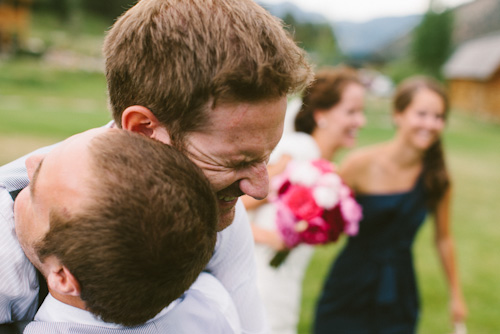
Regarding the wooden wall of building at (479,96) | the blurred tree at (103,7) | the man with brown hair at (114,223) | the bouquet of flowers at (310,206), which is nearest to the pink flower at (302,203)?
the bouquet of flowers at (310,206)

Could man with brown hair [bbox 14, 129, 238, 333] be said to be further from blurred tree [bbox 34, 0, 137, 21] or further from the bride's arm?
blurred tree [bbox 34, 0, 137, 21]

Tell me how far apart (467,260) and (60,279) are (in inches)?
324

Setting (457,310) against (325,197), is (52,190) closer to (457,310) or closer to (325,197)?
(325,197)

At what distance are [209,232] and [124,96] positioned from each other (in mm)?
462

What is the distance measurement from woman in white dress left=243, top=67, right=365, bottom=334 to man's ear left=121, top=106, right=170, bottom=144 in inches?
84.9

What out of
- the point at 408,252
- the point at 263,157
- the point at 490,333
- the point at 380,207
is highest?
the point at 263,157

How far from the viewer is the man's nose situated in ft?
4.77

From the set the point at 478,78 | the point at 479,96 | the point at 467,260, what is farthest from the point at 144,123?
the point at 478,78

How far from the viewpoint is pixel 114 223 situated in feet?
3.81

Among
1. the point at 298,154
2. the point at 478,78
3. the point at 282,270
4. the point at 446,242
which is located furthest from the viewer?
the point at 478,78

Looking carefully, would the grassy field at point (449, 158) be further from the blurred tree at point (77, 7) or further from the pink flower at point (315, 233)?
Result: the blurred tree at point (77, 7)

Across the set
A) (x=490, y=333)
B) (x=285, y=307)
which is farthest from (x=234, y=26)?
(x=490, y=333)

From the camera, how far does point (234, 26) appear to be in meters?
1.29

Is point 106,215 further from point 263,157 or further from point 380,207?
point 380,207
